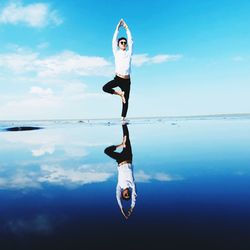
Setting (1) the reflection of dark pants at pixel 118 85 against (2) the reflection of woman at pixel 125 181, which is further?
(1) the reflection of dark pants at pixel 118 85

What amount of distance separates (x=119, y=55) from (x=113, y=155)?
493 cm

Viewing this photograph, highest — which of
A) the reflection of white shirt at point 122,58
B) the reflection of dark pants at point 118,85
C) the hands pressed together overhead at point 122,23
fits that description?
the hands pressed together overhead at point 122,23

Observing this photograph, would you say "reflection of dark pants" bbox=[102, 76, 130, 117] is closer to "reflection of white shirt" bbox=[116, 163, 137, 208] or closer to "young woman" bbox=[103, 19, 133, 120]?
"young woman" bbox=[103, 19, 133, 120]

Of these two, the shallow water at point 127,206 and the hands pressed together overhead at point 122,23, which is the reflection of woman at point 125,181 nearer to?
the shallow water at point 127,206

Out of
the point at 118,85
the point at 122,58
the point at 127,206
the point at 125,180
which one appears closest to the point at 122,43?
the point at 122,58

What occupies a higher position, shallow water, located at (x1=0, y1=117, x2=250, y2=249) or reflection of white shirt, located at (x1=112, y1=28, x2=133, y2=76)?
reflection of white shirt, located at (x1=112, y1=28, x2=133, y2=76)

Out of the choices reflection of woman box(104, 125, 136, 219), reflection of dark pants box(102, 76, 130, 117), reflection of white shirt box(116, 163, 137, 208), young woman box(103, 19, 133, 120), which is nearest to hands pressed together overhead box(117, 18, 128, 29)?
young woman box(103, 19, 133, 120)

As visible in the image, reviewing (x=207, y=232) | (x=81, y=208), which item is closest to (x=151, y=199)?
(x=81, y=208)

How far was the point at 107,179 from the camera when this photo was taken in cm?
374

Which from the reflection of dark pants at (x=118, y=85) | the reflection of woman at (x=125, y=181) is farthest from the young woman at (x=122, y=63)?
the reflection of woman at (x=125, y=181)

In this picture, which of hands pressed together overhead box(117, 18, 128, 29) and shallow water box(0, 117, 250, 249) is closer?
shallow water box(0, 117, 250, 249)

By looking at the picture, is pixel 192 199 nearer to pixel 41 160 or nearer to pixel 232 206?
pixel 232 206

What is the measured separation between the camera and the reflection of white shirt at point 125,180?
2.92m

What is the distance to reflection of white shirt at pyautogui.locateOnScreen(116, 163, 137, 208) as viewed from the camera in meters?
2.92
